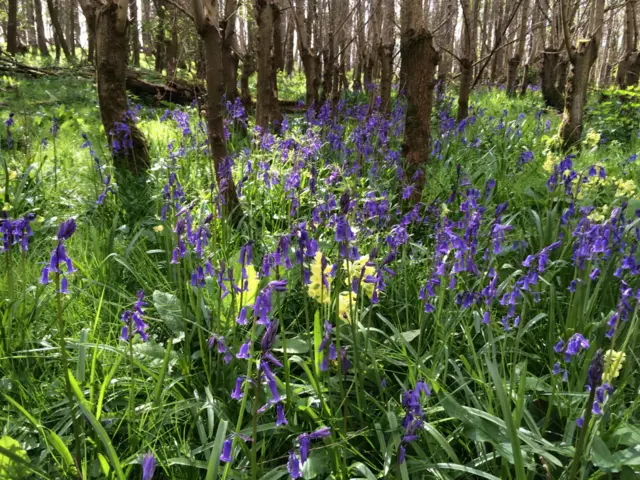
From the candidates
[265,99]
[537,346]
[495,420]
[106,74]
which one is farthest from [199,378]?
[265,99]

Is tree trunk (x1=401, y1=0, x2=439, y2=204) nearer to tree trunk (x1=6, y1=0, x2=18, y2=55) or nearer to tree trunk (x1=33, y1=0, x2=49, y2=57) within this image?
tree trunk (x1=6, y1=0, x2=18, y2=55)

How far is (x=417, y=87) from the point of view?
140 inches

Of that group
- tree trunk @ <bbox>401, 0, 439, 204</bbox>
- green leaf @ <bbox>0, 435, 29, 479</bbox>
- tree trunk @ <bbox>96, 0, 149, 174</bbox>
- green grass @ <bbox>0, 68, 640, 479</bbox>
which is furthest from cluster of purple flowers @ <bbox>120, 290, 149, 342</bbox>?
tree trunk @ <bbox>96, 0, 149, 174</bbox>

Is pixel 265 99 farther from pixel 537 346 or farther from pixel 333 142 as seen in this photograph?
pixel 537 346

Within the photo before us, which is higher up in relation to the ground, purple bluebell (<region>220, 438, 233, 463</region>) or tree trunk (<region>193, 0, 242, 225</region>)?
tree trunk (<region>193, 0, 242, 225</region>)

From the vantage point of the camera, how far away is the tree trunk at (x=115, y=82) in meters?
3.99

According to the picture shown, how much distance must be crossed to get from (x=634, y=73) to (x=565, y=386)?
35.0 ft

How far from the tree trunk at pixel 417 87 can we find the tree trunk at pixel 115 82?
2291 mm

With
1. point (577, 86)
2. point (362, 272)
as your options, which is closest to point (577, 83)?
point (577, 86)

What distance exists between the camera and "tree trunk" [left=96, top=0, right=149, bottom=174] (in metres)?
3.99

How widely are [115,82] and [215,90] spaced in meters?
1.44

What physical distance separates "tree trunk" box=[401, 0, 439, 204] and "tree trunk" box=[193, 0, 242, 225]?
1.28 meters

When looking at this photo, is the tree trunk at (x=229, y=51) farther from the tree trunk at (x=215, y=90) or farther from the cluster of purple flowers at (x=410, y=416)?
the cluster of purple flowers at (x=410, y=416)

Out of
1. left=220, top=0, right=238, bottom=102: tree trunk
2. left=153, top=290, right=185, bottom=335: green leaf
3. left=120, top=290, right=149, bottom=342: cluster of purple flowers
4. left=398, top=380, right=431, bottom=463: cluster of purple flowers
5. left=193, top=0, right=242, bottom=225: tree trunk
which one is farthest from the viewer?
left=220, top=0, right=238, bottom=102: tree trunk
